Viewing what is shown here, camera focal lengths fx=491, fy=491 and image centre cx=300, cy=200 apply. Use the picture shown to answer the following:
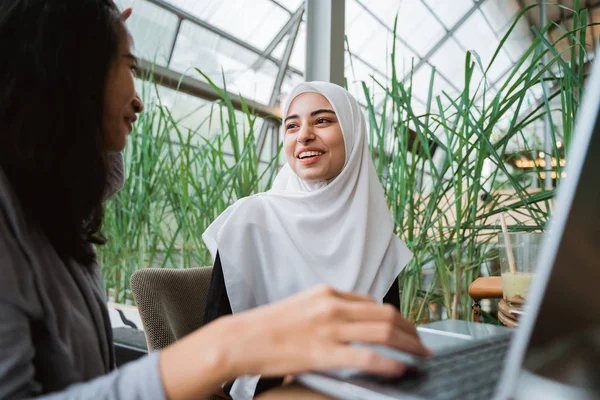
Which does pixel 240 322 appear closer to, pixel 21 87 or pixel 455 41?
pixel 21 87

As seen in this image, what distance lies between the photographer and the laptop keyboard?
1.10 feet

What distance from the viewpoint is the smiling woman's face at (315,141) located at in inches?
50.8

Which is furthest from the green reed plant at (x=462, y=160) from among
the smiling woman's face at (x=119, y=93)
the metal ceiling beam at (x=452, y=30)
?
the metal ceiling beam at (x=452, y=30)

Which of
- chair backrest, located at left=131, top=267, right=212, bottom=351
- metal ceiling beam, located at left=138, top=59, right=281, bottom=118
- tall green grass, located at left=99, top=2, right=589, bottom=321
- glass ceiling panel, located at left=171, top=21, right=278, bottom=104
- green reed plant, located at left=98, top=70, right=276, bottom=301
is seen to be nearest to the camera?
chair backrest, located at left=131, top=267, right=212, bottom=351

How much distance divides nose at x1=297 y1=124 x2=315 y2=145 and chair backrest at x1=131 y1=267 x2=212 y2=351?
0.43 m

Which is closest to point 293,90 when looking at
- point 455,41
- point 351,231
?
point 351,231

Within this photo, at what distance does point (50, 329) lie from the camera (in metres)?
0.52

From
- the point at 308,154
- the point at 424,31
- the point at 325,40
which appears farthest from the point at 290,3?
the point at 308,154

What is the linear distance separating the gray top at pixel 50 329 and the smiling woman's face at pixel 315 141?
0.71m

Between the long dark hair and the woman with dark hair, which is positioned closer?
the woman with dark hair

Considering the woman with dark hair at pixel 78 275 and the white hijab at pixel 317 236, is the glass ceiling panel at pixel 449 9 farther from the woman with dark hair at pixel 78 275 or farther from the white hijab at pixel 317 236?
the woman with dark hair at pixel 78 275

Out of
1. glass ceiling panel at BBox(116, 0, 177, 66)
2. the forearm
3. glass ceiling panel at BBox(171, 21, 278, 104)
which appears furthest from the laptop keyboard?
glass ceiling panel at BBox(171, 21, 278, 104)

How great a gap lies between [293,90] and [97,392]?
107cm

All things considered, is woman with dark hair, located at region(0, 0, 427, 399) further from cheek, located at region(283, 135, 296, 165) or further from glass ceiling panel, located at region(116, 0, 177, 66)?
glass ceiling panel, located at region(116, 0, 177, 66)
